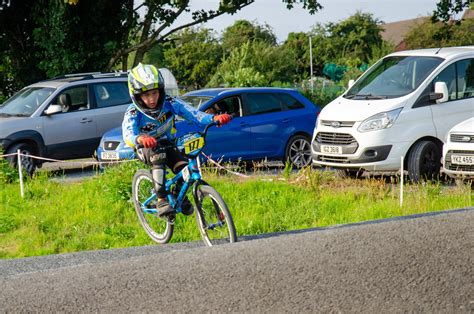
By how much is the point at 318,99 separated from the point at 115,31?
24.2 ft

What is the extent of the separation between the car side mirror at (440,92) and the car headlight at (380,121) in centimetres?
69

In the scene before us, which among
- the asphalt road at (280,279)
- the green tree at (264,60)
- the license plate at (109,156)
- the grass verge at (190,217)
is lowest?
the grass verge at (190,217)

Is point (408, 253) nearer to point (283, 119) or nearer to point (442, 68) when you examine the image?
point (442, 68)

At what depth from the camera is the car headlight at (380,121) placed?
Answer: 14.0m

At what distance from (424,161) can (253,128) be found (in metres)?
3.97

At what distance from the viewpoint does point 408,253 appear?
7117mm

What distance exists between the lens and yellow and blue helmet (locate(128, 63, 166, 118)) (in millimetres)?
8516

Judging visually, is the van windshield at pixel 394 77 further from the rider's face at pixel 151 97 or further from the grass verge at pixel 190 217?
the rider's face at pixel 151 97

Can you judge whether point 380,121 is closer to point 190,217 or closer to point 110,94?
point 190,217

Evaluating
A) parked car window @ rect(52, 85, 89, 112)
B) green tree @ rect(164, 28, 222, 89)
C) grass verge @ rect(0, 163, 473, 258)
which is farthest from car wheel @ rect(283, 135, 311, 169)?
green tree @ rect(164, 28, 222, 89)

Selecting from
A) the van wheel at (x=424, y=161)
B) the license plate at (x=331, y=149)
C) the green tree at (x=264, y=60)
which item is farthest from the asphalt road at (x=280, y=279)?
the green tree at (x=264, y=60)

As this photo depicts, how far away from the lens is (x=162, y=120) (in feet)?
28.9

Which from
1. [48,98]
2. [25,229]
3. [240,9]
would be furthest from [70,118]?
[240,9]

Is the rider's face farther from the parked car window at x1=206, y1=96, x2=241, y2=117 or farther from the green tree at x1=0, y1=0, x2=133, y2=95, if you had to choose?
the green tree at x1=0, y1=0, x2=133, y2=95
